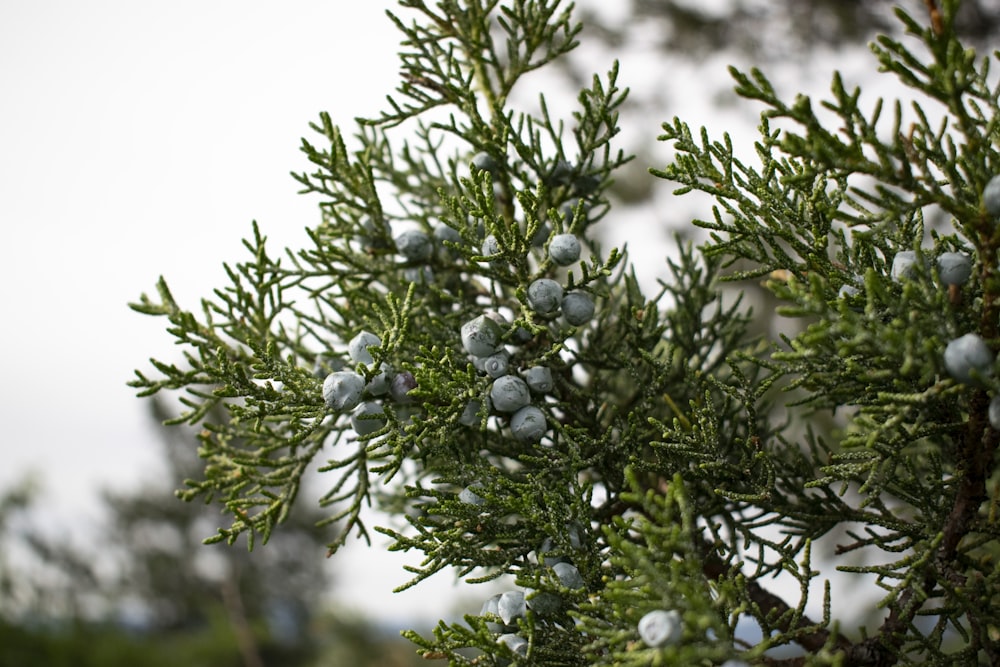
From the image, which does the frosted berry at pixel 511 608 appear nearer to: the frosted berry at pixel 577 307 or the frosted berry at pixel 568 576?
the frosted berry at pixel 568 576

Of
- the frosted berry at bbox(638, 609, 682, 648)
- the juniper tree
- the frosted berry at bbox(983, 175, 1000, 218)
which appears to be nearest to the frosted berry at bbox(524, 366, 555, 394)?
the juniper tree

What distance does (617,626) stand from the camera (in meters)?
1.24

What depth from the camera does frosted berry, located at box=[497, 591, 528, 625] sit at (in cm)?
140

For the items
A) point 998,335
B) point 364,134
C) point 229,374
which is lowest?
point 998,335

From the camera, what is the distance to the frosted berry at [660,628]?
1047 millimetres

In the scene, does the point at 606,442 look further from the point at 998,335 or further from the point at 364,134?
the point at 364,134

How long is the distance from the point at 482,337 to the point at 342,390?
0.32 m

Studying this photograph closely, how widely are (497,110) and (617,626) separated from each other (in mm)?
1203

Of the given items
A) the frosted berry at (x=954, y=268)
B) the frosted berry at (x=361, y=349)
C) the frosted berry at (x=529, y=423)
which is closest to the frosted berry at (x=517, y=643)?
the frosted berry at (x=529, y=423)

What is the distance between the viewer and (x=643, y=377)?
1884 mm

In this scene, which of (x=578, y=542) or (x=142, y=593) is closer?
(x=578, y=542)

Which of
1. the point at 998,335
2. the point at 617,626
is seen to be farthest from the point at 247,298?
the point at 998,335

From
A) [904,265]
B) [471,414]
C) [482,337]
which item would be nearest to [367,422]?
[471,414]

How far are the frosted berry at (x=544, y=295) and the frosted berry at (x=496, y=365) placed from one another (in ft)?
0.43
